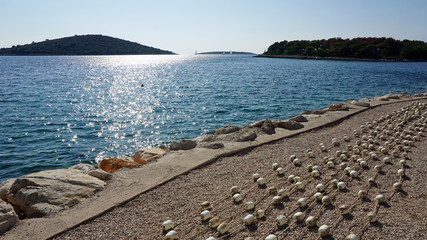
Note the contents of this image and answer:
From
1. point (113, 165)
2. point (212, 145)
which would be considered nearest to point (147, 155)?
point (113, 165)

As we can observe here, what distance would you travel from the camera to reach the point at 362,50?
12325 centimetres

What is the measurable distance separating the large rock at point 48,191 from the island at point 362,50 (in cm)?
12809

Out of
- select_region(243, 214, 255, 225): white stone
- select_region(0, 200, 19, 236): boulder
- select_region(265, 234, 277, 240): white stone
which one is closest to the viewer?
select_region(265, 234, 277, 240): white stone

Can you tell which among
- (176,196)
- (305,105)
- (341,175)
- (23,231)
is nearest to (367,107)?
(305,105)

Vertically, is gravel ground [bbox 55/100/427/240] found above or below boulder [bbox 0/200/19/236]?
below

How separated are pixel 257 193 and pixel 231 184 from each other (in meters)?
0.82

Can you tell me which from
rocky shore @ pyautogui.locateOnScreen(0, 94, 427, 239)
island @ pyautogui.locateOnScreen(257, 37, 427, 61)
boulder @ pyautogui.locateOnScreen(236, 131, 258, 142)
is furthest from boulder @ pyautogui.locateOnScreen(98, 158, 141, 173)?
island @ pyautogui.locateOnScreen(257, 37, 427, 61)

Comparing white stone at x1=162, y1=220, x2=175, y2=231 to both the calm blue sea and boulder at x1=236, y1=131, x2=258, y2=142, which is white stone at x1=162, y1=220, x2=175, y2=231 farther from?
the calm blue sea

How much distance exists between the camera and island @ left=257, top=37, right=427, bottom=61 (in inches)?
4525

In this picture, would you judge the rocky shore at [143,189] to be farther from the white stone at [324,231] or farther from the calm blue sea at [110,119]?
the calm blue sea at [110,119]

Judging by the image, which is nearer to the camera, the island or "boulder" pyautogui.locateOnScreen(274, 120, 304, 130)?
"boulder" pyautogui.locateOnScreen(274, 120, 304, 130)

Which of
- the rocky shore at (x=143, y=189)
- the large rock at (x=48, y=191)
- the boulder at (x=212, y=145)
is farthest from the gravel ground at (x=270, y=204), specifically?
the large rock at (x=48, y=191)

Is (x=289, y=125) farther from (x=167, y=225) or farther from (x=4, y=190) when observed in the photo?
(x=4, y=190)

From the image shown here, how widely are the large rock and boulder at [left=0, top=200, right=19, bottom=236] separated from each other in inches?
14.9
